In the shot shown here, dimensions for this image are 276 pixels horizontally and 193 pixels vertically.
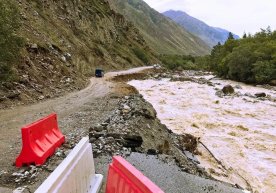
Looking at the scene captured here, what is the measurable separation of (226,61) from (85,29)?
1093 inches

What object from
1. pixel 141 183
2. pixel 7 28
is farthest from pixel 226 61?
pixel 141 183

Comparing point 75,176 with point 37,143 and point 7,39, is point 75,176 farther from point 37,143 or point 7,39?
Answer: point 7,39

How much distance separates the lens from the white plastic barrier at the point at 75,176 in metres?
4.38

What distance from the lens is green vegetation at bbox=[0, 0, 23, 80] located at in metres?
16.5

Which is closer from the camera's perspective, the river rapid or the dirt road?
the dirt road

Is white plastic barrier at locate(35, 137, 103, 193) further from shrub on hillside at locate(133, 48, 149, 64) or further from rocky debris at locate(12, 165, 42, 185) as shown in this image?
shrub on hillside at locate(133, 48, 149, 64)

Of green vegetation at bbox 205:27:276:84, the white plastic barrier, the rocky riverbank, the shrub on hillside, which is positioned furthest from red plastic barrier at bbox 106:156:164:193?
the shrub on hillside

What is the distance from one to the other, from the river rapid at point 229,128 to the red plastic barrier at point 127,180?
855cm

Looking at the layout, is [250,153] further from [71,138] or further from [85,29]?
[85,29]

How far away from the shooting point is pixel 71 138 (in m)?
11.1

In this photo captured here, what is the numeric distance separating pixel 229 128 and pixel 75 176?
61.5 ft

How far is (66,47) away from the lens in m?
41.8

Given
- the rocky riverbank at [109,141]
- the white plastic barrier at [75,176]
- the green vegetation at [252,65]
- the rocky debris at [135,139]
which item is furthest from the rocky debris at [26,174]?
the green vegetation at [252,65]

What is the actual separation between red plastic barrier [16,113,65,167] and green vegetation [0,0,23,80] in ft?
28.3
